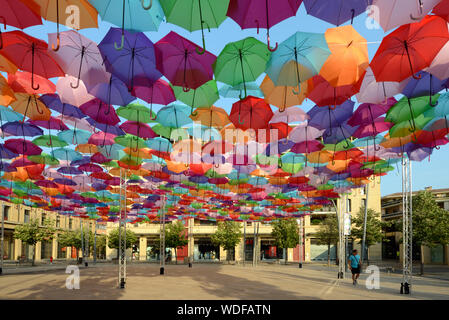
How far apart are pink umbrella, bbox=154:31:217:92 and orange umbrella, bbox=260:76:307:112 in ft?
5.36

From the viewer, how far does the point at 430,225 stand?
27969 mm

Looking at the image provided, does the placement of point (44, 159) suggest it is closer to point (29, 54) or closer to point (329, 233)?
point (29, 54)

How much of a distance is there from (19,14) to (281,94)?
5.83 meters

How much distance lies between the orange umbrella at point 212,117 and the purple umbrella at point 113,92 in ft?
6.86

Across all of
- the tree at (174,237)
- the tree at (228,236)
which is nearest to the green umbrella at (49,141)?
the tree at (228,236)

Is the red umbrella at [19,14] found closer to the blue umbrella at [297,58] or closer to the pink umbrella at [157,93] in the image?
the pink umbrella at [157,93]

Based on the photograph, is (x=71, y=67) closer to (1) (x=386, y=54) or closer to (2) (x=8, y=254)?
(1) (x=386, y=54)

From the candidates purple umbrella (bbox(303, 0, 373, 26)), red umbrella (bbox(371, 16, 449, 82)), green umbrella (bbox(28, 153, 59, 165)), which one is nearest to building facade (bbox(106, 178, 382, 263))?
green umbrella (bbox(28, 153, 59, 165))

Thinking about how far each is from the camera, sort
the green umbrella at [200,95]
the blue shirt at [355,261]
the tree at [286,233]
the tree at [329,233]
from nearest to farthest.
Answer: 1. the green umbrella at [200,95]
2. the blue shirt at [355,261]
3. the tree at [329,233]
4. the tree at [286,233]

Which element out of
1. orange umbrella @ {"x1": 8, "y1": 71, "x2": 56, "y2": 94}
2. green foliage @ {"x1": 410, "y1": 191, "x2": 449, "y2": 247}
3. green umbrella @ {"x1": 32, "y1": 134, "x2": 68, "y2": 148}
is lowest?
green foliage @ {"x1": 410, "y1": 191, "x2": 449, "y2": 247}

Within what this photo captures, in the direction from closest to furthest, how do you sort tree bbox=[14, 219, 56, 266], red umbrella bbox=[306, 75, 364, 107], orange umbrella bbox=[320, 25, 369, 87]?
orange umbrella bbox=[320, 25, 369, 87]
red umbrella bbox=[306, 75, 364, 107]
tree bbox=[14, 219, 56, 266]

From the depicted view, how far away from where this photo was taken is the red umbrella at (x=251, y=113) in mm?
9836

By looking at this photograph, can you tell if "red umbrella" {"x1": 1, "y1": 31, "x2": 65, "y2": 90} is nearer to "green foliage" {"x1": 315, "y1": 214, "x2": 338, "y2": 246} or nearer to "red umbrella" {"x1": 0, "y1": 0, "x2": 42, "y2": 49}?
"red umbrella" {"x1": 0, "y1": 0, "x2": 42, "y2": 49}

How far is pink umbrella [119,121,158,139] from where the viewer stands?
37.9 ft
